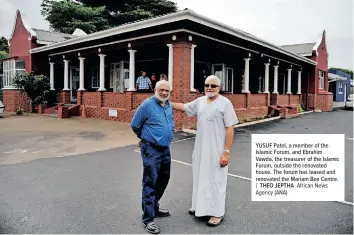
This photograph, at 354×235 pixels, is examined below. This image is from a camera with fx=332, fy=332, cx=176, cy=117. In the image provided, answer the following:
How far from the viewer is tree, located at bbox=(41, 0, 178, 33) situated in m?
28.6

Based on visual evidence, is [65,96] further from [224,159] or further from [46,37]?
[224,159]

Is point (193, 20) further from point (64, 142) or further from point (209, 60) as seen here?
point (209, 60)

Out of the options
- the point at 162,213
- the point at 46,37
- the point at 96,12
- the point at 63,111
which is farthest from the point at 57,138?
the point at 96,12

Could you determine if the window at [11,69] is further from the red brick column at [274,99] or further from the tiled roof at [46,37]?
the red brick column at [274,99]

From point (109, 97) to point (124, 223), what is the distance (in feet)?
35.2

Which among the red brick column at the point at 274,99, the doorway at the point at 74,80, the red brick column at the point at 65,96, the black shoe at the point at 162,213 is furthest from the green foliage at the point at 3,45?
the black shoe at the point at 162,213

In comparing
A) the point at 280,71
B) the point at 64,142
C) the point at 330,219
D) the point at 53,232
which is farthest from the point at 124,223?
the point at 280,71

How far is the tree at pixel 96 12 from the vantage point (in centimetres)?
2864

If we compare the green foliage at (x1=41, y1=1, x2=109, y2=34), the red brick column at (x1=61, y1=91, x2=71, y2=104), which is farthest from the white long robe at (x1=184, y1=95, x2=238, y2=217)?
the green foliage at (x1=41, y1=1, x2=109, y2=34)

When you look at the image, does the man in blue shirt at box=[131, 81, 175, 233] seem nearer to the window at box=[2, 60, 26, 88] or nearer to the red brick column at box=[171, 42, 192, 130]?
the red brick column at box=[171, 42, 192, 130]

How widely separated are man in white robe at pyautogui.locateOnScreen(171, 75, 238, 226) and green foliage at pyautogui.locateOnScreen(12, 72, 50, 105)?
14231mm

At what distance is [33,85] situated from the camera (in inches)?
625

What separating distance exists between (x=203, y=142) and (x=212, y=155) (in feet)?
0.56

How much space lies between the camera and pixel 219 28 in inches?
441
